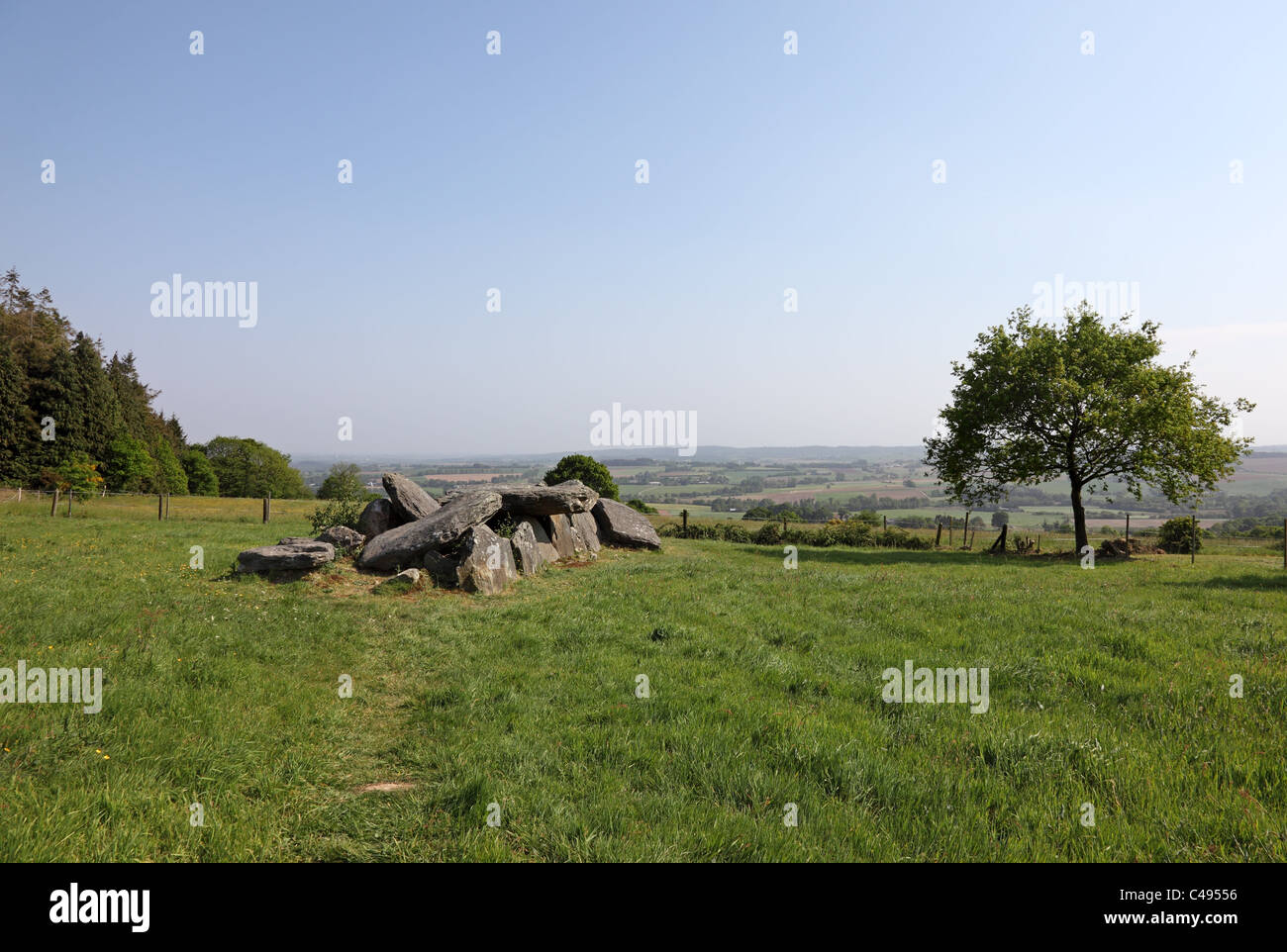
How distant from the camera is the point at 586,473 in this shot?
1409 inches

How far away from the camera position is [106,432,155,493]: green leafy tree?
5178 cm

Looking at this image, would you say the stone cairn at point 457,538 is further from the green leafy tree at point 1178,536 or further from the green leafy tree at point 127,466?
the green leafy tree at point 127,466

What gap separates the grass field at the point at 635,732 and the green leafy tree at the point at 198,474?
6827cm

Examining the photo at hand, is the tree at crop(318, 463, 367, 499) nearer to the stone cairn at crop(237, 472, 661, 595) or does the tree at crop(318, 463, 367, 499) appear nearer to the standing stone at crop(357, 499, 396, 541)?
the standing stone at crop(357, 499, 396, 541)

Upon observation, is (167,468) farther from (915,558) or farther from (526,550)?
(915,558)

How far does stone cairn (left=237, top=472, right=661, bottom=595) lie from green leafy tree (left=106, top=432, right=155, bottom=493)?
49.3 m

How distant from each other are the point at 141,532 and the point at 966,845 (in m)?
27.6

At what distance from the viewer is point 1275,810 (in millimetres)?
4426

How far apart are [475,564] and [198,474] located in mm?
72146

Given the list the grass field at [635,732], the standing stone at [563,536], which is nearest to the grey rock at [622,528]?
the standing stone at [563,536]

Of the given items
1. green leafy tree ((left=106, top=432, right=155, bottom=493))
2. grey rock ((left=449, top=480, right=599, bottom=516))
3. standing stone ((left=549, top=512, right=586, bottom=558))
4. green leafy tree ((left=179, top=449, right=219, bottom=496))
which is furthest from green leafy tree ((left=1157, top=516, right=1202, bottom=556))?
green leafy tree ((left=179, top=449, right=219, bottom=496))

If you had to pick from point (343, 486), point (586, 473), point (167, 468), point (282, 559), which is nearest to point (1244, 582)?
point (282, 559)
